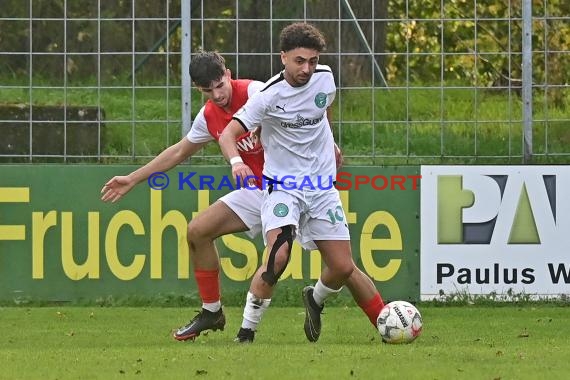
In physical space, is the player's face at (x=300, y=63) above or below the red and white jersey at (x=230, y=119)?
above

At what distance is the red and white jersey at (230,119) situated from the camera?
1026 centimetres

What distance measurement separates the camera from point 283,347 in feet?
31.1

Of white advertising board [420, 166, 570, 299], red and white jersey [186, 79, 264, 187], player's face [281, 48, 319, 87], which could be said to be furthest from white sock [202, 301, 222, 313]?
white advertising board [420, 166, 570, 299]

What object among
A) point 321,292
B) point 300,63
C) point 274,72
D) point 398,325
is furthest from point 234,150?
point 274,72

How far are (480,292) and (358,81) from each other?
7.07 ft

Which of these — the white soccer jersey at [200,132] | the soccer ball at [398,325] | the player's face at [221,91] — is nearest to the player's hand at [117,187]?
the white soccer jersey at [200,132]

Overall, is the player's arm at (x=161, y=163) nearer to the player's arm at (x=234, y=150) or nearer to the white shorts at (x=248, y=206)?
the white shorts at (x=248, y=206)

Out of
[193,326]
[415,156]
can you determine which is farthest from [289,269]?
[193,326]

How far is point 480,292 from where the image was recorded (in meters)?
13.7

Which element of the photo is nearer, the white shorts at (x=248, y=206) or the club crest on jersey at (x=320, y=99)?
the club crest on jersey at (x=320, y=99)

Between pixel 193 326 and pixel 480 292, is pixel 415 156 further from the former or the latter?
pixel 193 326

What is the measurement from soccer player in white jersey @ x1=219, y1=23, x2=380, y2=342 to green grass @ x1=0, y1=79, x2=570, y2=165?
4.01m

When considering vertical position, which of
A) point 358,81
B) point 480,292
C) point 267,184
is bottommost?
point 480,292

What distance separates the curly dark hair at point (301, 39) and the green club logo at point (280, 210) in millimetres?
956
